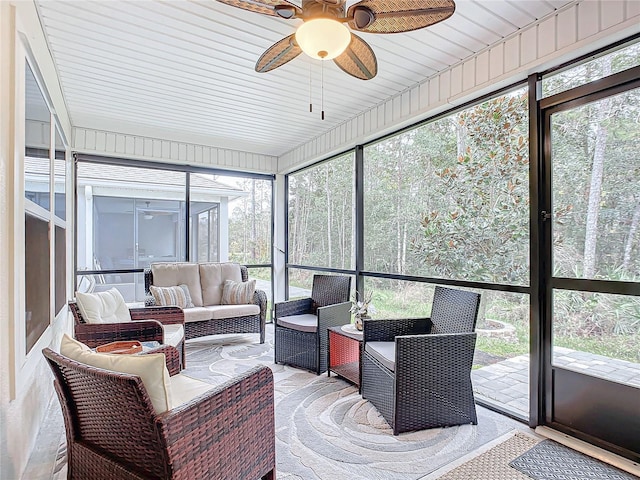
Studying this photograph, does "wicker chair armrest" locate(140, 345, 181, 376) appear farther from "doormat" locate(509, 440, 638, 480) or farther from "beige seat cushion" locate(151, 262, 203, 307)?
"beige seat cushion" locate(151, 262, 203, 307)

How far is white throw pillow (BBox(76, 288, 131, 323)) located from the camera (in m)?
3.19

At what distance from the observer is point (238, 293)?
16.2 ft

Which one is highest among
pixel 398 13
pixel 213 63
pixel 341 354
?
pixel 213 63

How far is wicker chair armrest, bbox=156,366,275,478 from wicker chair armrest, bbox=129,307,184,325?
2358 millimetres

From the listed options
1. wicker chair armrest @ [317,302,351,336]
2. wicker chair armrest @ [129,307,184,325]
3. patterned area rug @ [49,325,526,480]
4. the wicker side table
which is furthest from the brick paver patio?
wicker chair armrest @ [129,307,184,325]

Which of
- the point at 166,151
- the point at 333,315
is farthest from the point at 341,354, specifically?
the point at 166,151

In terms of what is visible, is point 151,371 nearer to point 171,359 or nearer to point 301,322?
point 171,359

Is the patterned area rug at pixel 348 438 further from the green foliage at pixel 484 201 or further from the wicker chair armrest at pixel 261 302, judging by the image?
the wicker chair armrest at pixel 261 302

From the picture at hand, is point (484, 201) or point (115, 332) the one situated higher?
point (484, 201)

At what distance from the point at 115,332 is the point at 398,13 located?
122 inches

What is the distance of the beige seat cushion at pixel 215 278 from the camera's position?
5.00m

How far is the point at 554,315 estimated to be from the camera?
257 centimetres

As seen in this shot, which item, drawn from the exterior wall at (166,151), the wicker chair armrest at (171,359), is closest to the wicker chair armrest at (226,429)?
the wicker chair armrest at (171,359)

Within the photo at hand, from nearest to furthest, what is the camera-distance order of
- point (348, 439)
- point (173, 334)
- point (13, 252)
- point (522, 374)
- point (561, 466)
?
point (13, 252)
point (561, 466)
point (348, 439)
point (522, 374)
point (173, 334)
